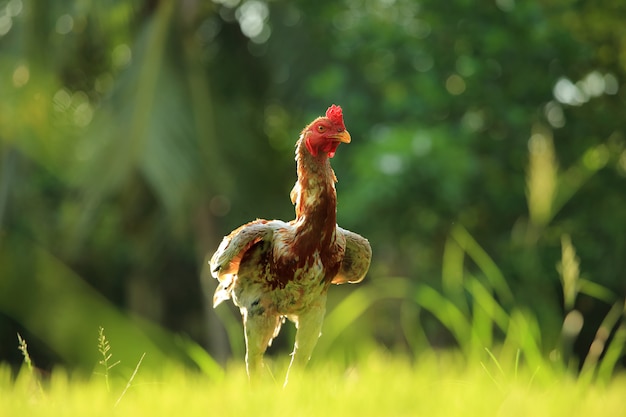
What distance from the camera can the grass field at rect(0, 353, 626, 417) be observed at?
229 centimetres

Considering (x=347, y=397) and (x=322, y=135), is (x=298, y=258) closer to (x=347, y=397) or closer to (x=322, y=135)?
(x=322, y=135)

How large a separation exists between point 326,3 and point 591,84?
3.72 metres

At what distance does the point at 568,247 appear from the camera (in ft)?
10.1

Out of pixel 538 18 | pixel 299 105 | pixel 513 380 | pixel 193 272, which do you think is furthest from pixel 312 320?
pixel 193 272

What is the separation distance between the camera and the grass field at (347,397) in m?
2.29

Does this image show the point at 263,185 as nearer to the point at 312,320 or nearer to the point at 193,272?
the point at 193,272

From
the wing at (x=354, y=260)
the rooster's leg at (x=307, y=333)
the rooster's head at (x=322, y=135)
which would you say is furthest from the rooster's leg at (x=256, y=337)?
the rooster's head at (x=322, y=135)

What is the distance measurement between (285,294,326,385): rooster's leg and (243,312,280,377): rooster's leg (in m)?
0.10

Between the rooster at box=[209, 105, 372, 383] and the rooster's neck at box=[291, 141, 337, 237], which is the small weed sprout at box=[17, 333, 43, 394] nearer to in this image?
the rooster at box=[209, 105, 372, 383]

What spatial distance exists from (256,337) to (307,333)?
169mm

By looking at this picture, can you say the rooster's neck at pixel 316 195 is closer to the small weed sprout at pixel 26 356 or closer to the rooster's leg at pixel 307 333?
the rooster's leg at pixel 307 333

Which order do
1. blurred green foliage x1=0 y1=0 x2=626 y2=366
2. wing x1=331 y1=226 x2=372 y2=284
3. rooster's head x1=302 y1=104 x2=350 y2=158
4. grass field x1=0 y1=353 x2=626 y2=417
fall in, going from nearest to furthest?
grass field x1=0 y1=353 x2=626 y2=417
rooster's head x1=302 y1=104 x2=350 y2=158
wing x1=331 y1=226 x2=372 y2=284
blurred green foliage x1=0 y1=0 x2=626 y2=366

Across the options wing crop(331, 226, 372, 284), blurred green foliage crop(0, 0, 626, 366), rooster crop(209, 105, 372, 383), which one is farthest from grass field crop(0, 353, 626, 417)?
blurred green foliage crop(0, 0, 626, 366)

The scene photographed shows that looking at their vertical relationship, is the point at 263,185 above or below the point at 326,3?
below
